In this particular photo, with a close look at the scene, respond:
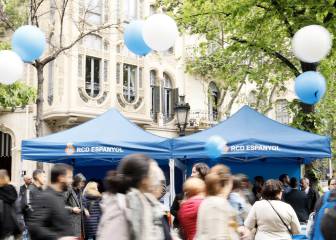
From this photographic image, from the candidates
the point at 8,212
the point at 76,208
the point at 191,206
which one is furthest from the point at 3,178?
the point at 191,206

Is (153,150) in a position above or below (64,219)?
above

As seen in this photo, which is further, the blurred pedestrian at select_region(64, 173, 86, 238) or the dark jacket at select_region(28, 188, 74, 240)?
the blurred pedestrian at select_region(64, 173, 86, 238)

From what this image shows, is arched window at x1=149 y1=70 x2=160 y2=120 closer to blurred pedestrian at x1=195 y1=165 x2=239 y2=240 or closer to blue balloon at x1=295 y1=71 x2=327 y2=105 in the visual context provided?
blue balloon at x1=295 y1=71 x2=327 y2=105

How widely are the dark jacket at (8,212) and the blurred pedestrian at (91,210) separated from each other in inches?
68.1

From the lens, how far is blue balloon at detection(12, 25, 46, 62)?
33.2ft

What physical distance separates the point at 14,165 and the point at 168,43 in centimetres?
1705

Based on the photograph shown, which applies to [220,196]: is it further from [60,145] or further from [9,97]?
[9,97]

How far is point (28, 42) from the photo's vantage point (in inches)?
398

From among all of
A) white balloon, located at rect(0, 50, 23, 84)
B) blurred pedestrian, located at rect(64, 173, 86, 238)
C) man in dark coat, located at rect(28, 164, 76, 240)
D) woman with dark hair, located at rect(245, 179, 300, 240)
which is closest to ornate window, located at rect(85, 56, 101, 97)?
white balloon, located at rect(0, 50, 23, 84)

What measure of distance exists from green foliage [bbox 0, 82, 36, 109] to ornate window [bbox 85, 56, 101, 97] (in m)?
4.90

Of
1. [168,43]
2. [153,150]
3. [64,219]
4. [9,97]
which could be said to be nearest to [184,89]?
[9,97]

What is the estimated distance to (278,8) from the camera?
14484mm

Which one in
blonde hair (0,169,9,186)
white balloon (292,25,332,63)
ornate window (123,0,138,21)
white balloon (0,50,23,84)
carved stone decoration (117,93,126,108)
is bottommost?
blonde hair (0,169,9,186)

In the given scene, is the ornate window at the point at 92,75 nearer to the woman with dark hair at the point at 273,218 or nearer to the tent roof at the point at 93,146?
the tent roof at the point at 93,146
